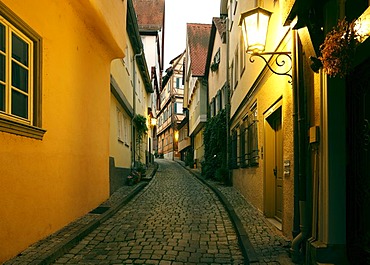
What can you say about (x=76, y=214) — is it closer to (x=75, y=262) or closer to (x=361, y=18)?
(x=75, y=262)

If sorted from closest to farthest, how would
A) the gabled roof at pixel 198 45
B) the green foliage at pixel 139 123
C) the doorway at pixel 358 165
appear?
the doorway at pixel 358 165 < the green foliage at pixel 139 123 < the gabled roof at pixel 198 45

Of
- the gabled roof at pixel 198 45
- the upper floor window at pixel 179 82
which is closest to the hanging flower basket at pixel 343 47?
the gabled roof at pixel 198 45

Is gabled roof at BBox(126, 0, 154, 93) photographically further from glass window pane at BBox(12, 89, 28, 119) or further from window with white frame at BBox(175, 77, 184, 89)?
window with white frame at BBox(175, 77, 184, 89)

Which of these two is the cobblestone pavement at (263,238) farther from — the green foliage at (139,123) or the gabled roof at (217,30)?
the gabled roof at (217,30)

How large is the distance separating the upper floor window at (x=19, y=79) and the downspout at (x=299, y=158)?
3.60 meters

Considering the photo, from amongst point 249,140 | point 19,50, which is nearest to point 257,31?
point 19,50

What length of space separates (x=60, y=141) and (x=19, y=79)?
1.52 meters

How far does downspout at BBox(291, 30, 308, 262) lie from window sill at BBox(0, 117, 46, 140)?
11.8 ft

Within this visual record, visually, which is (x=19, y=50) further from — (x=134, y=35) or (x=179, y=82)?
(x=179, y=82)

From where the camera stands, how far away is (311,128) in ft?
15.2

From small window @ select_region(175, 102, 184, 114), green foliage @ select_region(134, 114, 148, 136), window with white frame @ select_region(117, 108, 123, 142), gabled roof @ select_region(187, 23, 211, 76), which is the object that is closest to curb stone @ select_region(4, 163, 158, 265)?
window with white frame @ select_region(117, 108, 123, 142)

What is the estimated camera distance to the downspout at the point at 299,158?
15.8 ft

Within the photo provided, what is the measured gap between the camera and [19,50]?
5.27 meters

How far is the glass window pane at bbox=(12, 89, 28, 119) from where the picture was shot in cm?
509
